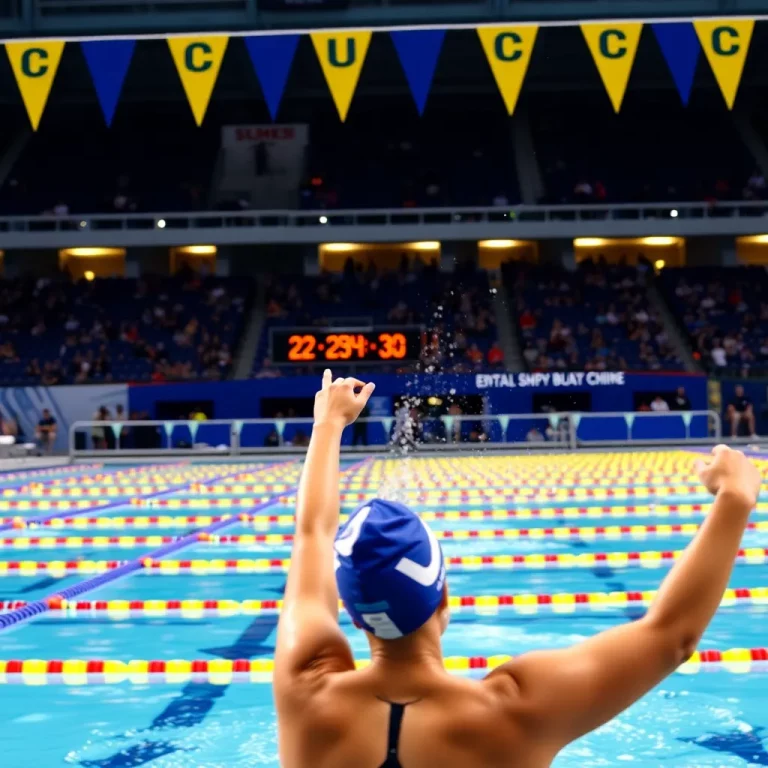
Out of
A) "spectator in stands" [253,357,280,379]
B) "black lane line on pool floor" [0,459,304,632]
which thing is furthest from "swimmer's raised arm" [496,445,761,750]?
"spectator in stands" [253,357,280,379]

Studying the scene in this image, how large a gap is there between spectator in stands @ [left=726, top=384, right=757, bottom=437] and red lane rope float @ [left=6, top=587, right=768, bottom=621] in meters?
17.4

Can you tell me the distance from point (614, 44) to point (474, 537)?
11760 mm

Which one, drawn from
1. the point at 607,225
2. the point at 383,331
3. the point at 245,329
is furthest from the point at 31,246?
the point at 607,225

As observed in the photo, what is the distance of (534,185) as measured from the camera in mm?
32594

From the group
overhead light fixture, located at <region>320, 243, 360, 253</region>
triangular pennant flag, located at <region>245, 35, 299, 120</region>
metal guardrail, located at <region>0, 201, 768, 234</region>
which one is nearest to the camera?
triangular pennant flag, located at <region>245, 35, 299, 120</region>

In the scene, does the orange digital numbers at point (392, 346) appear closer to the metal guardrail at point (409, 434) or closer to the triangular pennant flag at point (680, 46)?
the metal guardrail at point (409, 434)

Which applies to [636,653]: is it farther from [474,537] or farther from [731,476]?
[474,537]

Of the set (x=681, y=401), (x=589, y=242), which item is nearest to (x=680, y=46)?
(x=681, y=401)

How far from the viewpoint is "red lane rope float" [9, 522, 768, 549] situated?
9.54m

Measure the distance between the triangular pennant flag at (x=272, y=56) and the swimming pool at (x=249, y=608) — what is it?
343 inches

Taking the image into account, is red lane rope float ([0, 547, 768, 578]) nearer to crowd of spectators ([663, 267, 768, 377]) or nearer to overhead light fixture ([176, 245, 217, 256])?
crowd of spectators ([663, 267, 768, 377])

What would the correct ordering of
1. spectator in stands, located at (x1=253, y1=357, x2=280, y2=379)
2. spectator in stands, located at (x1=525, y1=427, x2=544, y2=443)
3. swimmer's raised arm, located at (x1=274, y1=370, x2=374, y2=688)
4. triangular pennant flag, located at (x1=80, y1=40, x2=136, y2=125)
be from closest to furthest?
swimmer's raised arm, located at (x1=274, y1=370, x2=374, y2=688)
triangular pennant flag, located at (x1=80, y1=40, x2=136, y2=125)
spectator in stands, located at (x1=525, y1=427, x2=544, y2=443)
spectator in stands, located at (x1=253, y1=357, x2=280, y2=379)

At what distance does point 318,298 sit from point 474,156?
23.7 feet

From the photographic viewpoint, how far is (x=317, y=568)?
1755 millimetres
